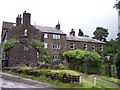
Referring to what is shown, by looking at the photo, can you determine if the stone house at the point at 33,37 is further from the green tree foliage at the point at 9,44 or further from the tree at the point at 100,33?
the tree at the point at 100,33

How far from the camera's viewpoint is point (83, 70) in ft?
171

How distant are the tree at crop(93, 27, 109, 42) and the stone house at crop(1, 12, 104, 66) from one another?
1479 inches

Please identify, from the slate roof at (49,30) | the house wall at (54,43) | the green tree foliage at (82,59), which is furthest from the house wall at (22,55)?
the slate roof at (49,30)

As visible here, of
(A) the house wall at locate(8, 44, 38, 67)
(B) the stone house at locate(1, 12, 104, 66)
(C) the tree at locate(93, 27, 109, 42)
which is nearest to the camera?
(A) the house wall at locate(8, 44, 38, 67)

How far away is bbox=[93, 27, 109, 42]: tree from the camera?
11369 centimetres

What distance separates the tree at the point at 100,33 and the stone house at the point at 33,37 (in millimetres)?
37575

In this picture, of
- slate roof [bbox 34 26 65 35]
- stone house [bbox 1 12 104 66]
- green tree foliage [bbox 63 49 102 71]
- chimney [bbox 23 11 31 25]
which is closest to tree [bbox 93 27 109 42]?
stone house [bbox 1 12 104 66]

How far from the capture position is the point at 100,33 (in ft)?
374

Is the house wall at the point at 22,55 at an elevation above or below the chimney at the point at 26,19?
below

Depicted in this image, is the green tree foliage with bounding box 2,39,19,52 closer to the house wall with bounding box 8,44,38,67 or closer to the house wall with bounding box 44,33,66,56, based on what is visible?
the house wall with bounding box 8,44,38,67

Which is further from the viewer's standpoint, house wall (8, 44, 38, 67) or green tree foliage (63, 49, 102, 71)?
house wall (8, 44, 38, 67)

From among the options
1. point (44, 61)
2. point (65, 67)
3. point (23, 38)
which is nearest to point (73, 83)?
point (65, 67)

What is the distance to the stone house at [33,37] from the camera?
5778cm

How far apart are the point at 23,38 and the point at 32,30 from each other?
2.89 meters
